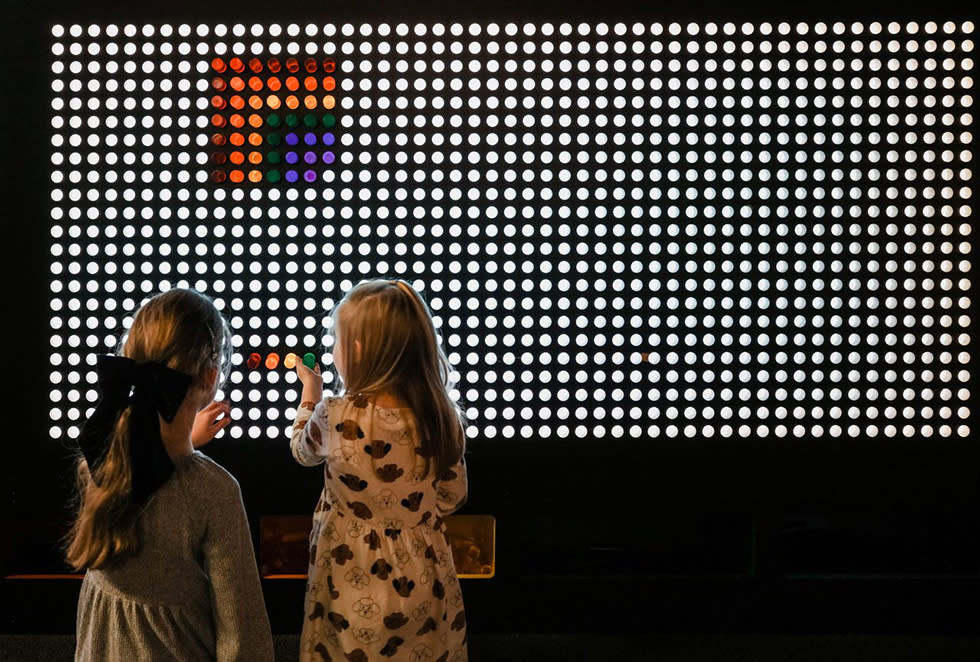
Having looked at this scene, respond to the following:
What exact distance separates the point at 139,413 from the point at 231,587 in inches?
15.4

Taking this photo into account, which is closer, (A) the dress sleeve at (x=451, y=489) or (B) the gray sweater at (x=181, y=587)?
(B) the gray sweater at (x=181, y=587)

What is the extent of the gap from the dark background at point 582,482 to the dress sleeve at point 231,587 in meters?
0.70

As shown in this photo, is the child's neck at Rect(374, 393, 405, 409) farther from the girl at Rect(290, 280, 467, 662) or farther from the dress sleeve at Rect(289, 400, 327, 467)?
the dress sleeve at Rect(289, 400, 327, 467)

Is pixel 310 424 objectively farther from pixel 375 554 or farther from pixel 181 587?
pixel 181 587

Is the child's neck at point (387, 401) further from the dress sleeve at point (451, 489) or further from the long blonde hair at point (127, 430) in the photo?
the long blonde hair at point (127, 430)

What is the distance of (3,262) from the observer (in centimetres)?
220

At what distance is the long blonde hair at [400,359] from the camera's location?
69.9 inches

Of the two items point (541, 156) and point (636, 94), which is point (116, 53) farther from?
point (636, 94)

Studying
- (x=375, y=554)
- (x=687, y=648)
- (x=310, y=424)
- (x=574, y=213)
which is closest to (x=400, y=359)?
(x=310, y=424)

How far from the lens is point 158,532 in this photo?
1.48m

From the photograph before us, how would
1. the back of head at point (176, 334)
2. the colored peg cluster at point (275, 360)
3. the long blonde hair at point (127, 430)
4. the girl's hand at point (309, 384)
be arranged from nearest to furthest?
1. the long blonde hair at point (127, 430)
2. the back of head at point (176, 334)
3. the girl's hand at point (309, 384)
4. the colored peg cluster at point (275, 360)

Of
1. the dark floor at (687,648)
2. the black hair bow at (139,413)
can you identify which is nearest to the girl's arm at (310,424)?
the black hair bow at (139,413)

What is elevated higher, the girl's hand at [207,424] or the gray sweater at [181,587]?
the girl's hand at [207,424]

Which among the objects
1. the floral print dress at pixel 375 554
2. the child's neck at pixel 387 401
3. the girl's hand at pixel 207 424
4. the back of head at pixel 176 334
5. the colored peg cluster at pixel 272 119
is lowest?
the floral print dress at pixel 375 554
